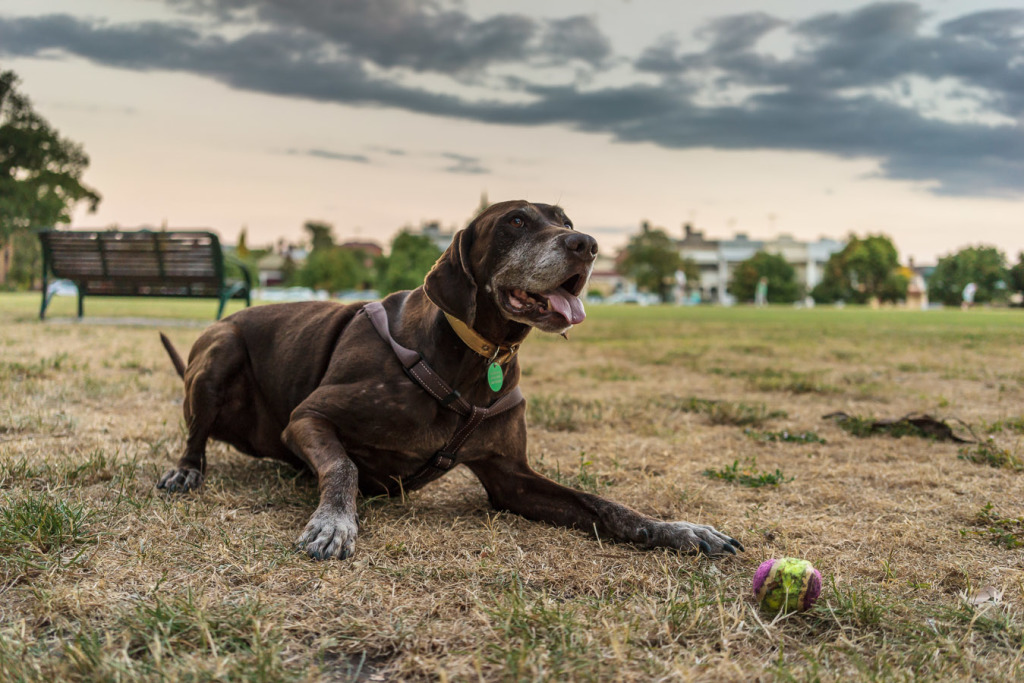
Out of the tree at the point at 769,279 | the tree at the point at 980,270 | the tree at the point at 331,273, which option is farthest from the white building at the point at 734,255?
the tree at the point at 980,270

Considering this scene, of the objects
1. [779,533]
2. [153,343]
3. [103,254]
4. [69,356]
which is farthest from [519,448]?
[103,254]

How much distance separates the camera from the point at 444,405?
3.01m

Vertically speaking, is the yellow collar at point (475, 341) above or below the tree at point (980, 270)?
below

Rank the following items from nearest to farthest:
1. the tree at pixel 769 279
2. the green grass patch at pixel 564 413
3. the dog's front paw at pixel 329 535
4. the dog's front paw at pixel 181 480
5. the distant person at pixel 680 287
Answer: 1. the dog's front paw at pixel 329 535
2. the dog's front paw at pixel 181 480
3. the green grass patch at pixel 564 413
4. the distant person at pixel 680 287
5. the tree at pixel 769 279

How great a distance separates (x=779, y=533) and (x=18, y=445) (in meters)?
3.77

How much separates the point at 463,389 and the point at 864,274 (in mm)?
84036

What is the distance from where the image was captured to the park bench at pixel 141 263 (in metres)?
11.3

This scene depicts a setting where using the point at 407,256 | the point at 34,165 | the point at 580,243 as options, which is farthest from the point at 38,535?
the point at 407,256

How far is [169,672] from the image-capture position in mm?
1661

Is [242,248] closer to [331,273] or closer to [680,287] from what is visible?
[331,273]

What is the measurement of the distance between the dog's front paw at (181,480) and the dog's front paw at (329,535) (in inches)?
39.6

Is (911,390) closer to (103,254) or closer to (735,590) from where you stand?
(735,590)

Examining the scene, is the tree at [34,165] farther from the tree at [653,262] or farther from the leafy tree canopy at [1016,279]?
the tree at [653,262]

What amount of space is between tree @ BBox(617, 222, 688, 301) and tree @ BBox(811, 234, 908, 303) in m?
17.3
